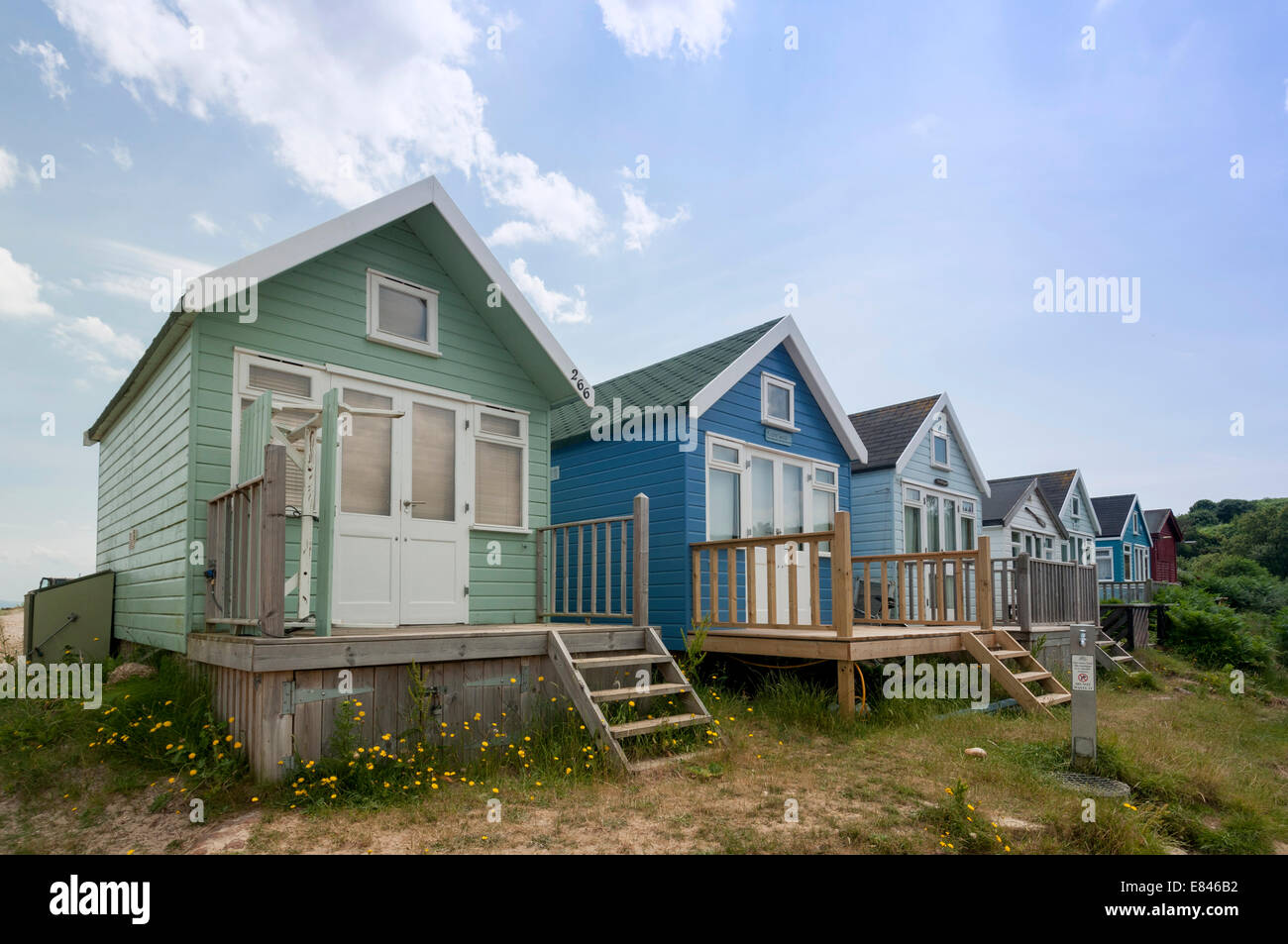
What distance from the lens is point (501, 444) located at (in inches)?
331

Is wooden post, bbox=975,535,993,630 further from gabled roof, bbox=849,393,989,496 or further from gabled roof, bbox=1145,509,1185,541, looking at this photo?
gabled roof, bbox=1145,509,1185,541

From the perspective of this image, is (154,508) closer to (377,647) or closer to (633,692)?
(377,647)

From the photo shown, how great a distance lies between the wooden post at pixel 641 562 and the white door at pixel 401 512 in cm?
198

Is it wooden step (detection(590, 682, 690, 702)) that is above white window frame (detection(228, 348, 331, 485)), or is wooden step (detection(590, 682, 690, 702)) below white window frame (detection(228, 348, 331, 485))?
below

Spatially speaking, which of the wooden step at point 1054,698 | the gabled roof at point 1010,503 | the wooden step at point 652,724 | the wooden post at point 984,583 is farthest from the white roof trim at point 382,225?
the gabled roof at point 1010,503

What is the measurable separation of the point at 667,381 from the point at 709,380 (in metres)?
1.19

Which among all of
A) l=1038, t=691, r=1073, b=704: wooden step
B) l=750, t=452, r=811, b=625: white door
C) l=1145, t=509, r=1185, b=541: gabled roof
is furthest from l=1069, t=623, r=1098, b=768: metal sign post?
l=1145, t=509, r=1185, b=541: gabled roof

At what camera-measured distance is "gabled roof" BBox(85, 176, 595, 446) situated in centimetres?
620

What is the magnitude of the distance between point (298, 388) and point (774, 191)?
7697mm

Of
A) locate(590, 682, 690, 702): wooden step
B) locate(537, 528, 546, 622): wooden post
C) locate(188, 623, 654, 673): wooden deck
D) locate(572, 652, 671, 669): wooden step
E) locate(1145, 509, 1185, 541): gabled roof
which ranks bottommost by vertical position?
locate(590, 682, 690, 702): wooden step

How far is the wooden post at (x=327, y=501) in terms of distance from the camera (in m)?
5.01

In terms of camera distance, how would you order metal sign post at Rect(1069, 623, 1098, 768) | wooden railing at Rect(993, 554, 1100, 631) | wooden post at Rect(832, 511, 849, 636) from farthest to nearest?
wooden railing at Rect(993, 554, 1100, 631) → wooden post at Rect(832, 511, 849, 636) → metal sign post at Rect(1069, 623, 1098, 768)

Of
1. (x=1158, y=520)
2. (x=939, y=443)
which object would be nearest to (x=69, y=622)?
(x=939, y=443)
